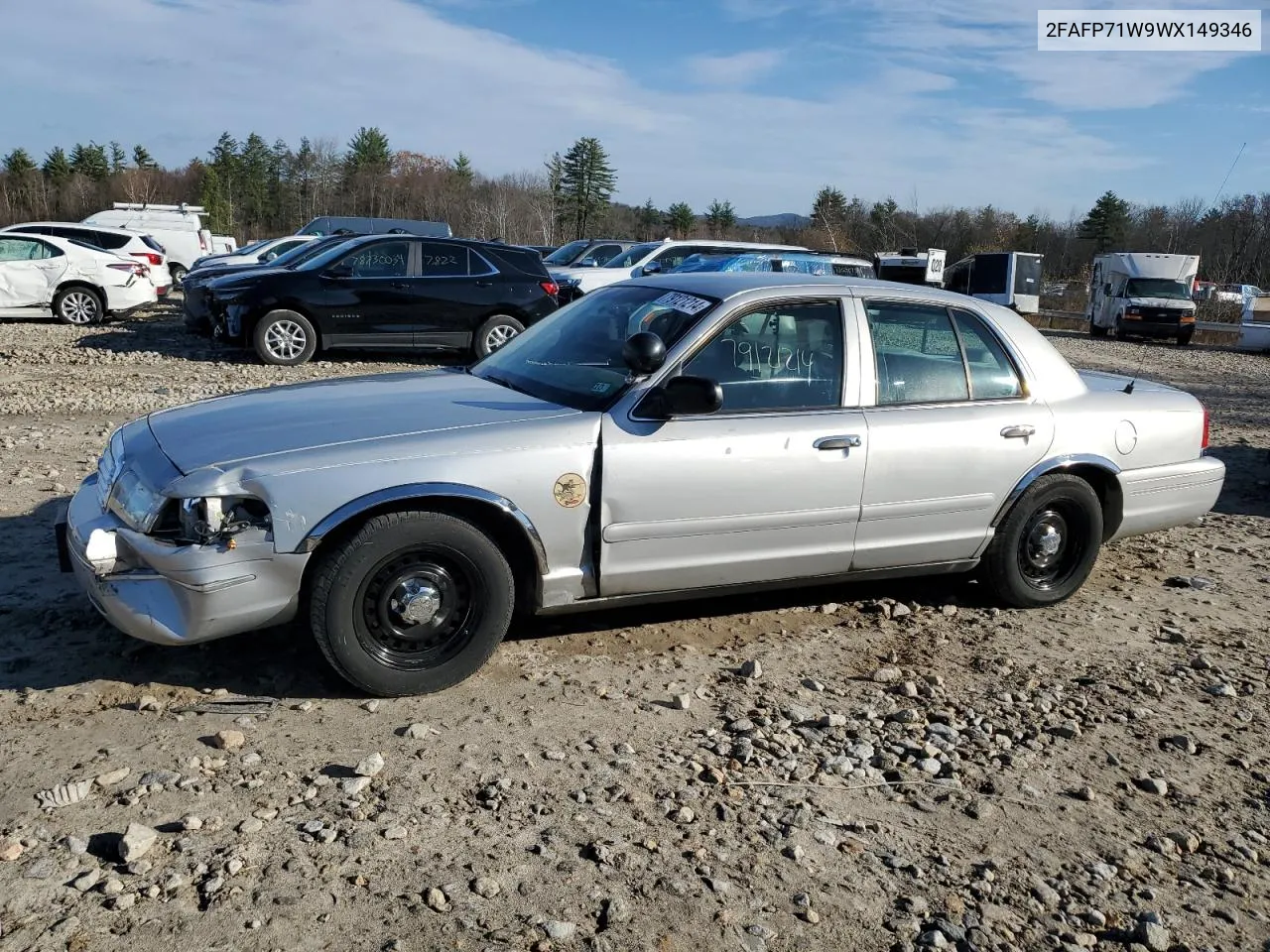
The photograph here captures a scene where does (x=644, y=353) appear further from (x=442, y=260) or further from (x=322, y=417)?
(x=442, y=260)

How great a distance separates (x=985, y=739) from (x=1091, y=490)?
192 cm

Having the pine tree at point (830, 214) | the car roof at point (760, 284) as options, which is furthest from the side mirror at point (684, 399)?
the pine tree at point (830, 214)

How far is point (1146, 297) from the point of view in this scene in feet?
91.8

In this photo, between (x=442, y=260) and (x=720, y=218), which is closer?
(x=442, y=260)

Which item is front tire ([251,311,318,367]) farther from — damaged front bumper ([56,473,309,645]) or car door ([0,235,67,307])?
damaged front bumper ([56,473,309,645])

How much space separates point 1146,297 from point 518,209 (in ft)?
171

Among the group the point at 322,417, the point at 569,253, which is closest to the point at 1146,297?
the point at 569,253

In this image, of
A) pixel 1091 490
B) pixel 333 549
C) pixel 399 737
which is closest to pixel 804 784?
pixel 399 737

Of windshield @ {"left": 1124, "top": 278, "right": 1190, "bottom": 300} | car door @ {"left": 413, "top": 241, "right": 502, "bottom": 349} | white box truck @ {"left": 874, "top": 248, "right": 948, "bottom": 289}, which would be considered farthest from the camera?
white box truck @ {"left": 874, "top": 248, "right": 948, "bottom": 289}

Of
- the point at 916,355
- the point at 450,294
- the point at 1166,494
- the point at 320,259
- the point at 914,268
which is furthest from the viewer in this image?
the point at 914,268

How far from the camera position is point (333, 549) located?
12.5 ft

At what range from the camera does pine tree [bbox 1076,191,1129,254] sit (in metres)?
71.7

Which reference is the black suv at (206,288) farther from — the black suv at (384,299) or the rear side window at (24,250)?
the rear side window at (24,250)

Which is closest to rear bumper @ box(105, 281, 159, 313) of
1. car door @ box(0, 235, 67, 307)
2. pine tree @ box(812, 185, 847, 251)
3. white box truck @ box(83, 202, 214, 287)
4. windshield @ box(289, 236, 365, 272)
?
car door @ box(0, 235, 67, 307)
